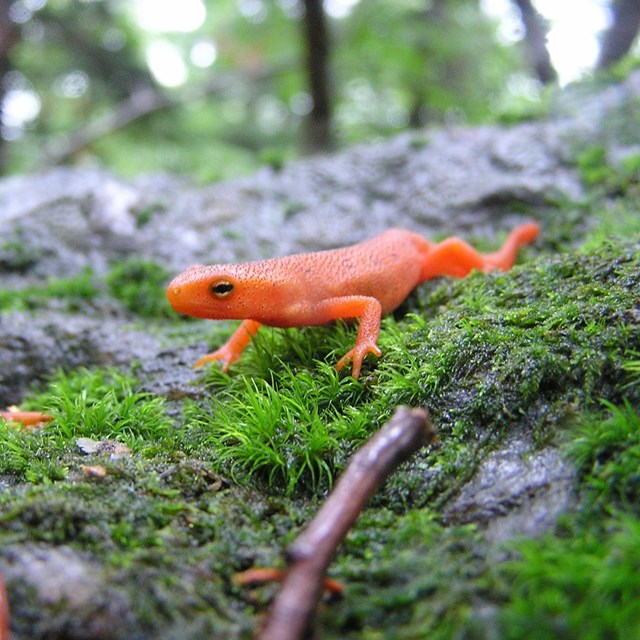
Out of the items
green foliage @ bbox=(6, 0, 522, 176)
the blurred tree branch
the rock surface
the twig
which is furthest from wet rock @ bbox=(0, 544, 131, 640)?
the blurred tree branch

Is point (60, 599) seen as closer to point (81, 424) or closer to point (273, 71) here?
point (81, 424)

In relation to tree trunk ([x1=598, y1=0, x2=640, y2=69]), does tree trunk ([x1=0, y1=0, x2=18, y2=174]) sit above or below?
above

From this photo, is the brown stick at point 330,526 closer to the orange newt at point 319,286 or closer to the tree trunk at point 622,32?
the orange newt at point 319,286

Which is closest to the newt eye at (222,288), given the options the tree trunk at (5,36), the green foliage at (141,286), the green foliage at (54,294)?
the green foliage at (141,286)

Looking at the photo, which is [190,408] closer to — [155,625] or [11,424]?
[11,424]

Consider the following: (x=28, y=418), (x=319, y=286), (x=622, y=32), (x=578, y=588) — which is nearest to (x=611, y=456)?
(x=578, y=588)

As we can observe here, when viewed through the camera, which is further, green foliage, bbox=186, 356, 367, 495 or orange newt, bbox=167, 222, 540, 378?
orange newt, bbox=167, 222, 540, 378

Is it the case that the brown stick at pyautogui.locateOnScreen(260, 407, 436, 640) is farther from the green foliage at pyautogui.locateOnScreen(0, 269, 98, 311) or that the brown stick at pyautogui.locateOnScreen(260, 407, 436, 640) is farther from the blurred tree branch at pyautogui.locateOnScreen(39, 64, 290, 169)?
the blurred tree branch at pyautogui.locateOnScreen(39, 64, 290, 169)

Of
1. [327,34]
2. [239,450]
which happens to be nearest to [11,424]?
[239,450]
